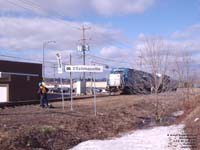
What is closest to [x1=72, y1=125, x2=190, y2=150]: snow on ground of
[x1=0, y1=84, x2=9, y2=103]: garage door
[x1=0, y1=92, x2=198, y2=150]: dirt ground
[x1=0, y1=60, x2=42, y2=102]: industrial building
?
[x1=0, y1=92, x2=198, y2=150]: dirt ground

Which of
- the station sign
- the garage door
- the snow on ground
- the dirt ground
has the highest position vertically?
the station sign

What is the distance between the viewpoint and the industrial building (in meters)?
47.7

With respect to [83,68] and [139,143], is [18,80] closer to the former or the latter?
[83,68]

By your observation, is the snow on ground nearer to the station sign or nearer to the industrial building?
the station sign

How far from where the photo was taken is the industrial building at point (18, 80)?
47719 mm

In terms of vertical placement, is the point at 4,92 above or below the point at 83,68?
below

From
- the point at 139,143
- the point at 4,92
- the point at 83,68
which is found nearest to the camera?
the point at 139,143

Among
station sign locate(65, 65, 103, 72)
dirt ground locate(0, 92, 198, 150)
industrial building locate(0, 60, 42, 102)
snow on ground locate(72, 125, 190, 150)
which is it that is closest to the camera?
dirt ground locate(0, 92, 198, 150)

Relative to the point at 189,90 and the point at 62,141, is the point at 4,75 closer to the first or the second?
the point at 189,90

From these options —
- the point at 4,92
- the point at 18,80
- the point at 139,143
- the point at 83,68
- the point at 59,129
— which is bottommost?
the point at 139,143

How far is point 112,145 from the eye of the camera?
1576cm

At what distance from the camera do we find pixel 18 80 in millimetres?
49656

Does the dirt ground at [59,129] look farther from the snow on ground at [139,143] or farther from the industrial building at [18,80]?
the industrial building at [18,80]

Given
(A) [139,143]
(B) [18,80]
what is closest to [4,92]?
(B) [18,80]
